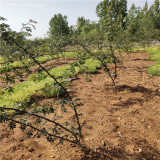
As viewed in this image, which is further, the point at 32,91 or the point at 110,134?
the point at 32,91

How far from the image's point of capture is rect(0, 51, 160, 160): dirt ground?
8.13 feet

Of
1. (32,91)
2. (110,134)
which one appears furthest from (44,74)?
(32,91)

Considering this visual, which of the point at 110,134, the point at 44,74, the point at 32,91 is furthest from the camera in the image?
the point at 32,91

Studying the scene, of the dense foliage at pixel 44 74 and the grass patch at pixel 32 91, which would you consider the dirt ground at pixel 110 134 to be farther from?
the grass patch at pixel 32 91

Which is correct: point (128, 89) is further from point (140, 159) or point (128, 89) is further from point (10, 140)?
point (10, 140)

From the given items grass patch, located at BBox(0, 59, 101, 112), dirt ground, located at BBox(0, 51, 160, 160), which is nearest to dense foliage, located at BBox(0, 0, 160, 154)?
grass patch, located at BBox(0, 59, 101, 112)

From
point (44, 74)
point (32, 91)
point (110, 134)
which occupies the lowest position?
point (110, 134)

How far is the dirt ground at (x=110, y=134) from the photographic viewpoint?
2.48 m

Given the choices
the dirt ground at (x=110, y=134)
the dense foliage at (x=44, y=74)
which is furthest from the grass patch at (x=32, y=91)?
the dirt ground at (x=110, y=134)

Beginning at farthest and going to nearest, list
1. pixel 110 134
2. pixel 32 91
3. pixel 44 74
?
pixel 32 91
pixel 110 134
pixel 44 74

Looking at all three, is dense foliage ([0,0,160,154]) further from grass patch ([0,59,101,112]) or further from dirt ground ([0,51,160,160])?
dirt ground ([0,51,160,160])

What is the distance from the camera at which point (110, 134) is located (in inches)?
114

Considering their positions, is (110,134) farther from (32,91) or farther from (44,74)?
(32,91)

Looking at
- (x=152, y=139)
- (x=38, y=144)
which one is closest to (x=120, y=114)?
(x=152, y=139)
